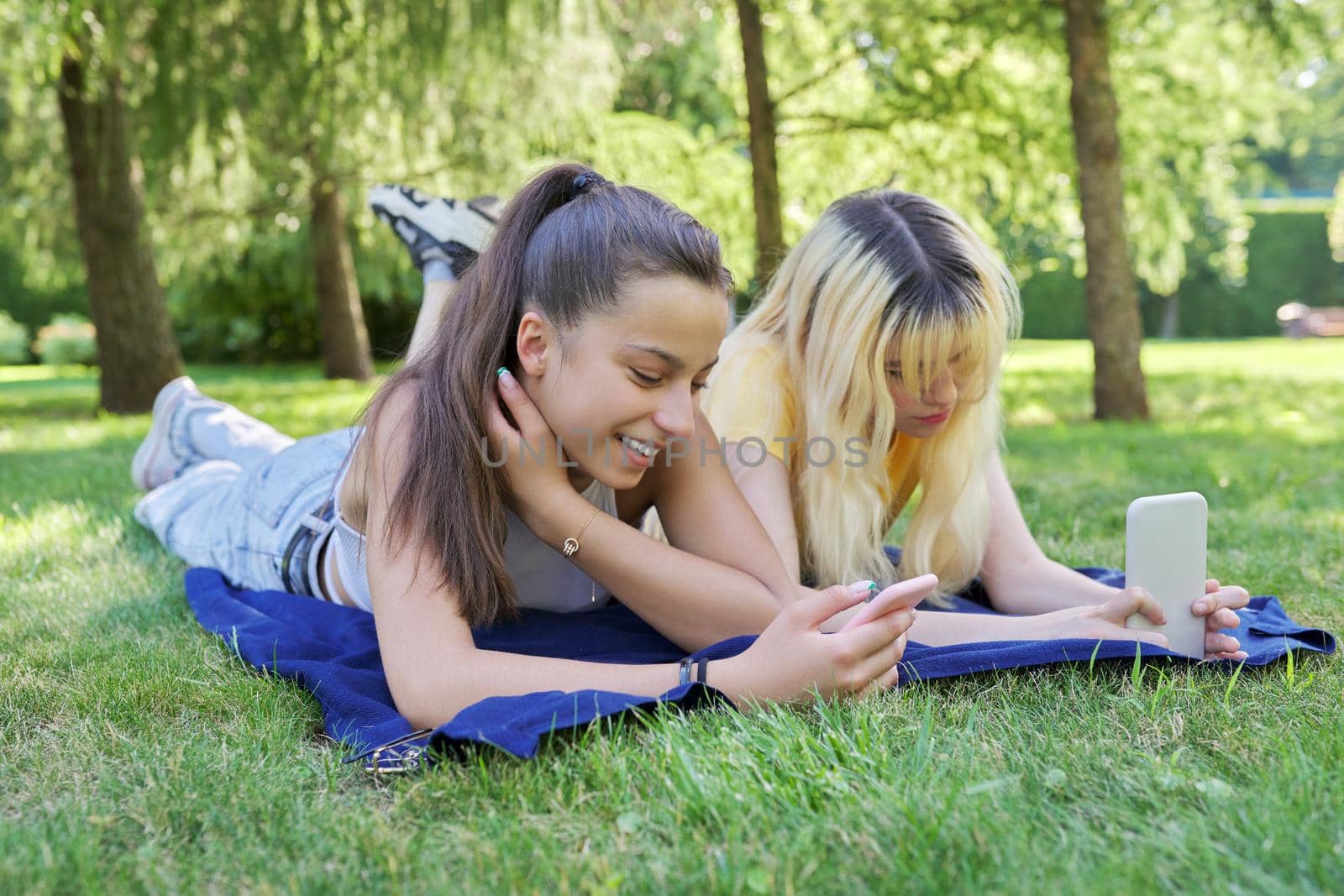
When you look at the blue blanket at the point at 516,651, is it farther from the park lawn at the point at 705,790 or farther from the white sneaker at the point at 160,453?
the white sneaker at the point at 160,453

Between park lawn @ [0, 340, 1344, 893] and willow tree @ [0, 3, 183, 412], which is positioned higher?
willow tree @ [0, 3, 183, 412]

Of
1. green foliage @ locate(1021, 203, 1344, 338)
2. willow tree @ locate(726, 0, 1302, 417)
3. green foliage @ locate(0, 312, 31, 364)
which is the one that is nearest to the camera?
willow tree @ locate(726, 0, 1302, 417)

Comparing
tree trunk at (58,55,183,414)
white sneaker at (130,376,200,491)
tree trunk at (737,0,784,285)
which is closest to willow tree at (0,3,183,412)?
tree trunk at (58,55,183,414)

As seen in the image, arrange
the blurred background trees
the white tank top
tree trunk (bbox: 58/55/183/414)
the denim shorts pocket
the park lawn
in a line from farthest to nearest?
tree trunk (bbox: 58/55/183/414) → the blurred background trees → the denim shorts pocket → the white tank top → the park lawn

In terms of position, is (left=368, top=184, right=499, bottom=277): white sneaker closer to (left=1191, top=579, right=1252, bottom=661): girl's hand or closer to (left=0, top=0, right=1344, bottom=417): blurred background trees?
(left=0, top=0, right=1344, bottom=417): blurred background trees

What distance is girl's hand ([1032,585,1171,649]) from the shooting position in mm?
2037

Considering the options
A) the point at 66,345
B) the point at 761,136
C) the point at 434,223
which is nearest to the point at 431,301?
the point at 434,223

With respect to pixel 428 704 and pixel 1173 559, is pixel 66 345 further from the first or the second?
pixel 1173 559

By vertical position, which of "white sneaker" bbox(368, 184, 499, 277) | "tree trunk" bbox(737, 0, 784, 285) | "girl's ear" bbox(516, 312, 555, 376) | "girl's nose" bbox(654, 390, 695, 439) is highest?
"tree trunk" bbox(737, 0, 784, 285)

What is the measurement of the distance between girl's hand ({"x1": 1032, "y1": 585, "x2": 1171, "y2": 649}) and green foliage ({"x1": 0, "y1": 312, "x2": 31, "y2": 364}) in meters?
19.5

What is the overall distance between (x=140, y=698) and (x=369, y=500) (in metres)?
0.55

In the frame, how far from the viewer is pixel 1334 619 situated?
242cm

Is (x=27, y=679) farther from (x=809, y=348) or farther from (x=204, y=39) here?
(x=204, y=39)

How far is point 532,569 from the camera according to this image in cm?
240
